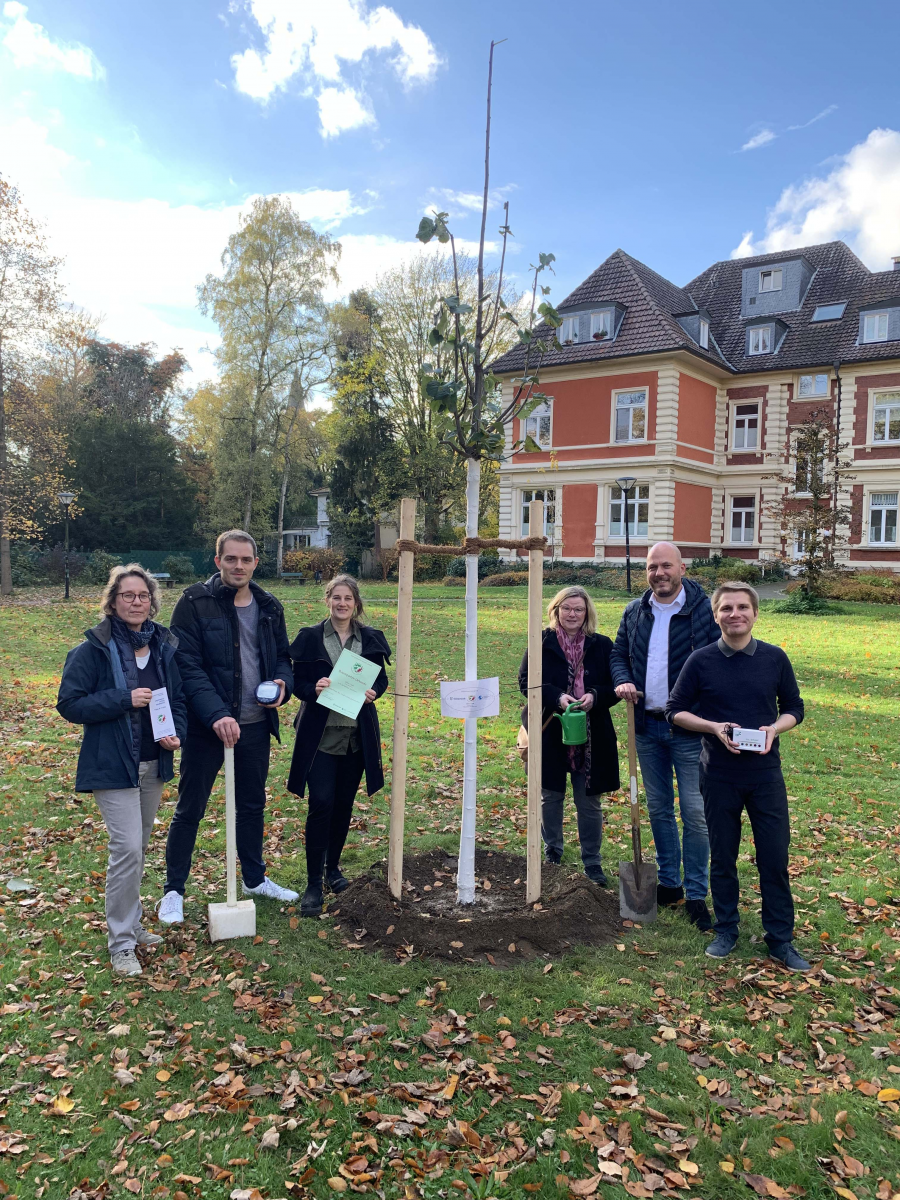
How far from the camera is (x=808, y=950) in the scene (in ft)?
15.0

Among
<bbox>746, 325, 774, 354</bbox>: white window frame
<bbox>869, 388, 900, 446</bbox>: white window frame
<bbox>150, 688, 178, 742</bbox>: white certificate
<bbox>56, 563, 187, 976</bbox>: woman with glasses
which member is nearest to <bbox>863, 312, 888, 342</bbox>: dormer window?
<bbox>869, 388, 900, 446</bbox>: white window frame

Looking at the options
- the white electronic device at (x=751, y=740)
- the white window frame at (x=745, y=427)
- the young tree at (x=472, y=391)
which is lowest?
the white electronic device at (x=751, y=740)

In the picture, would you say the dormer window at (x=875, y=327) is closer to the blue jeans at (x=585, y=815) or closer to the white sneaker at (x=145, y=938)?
the blue jeans at (x=585, y=815)

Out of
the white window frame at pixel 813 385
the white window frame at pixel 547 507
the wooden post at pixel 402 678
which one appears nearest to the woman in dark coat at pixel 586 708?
the wooden post at pixel 402 678

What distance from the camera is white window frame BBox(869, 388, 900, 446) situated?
95.0 feet

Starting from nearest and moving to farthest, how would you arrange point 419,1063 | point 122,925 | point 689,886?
point 419,1063, point 122,925, point 689,886

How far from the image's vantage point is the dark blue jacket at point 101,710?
4.13 meters

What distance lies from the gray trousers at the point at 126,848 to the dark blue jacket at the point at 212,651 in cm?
45

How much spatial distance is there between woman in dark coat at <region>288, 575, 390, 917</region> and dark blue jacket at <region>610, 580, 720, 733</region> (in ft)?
4.96

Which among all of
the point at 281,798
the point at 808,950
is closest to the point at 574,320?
the point at 281,798

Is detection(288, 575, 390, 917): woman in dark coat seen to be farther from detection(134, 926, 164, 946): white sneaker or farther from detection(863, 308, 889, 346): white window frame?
detection(863, 308, 889, 346): white window frame

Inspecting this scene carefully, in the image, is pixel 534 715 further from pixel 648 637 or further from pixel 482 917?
pixel 482 917

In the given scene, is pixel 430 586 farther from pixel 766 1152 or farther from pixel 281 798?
pixel 766 1152

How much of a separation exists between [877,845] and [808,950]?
1991mm
